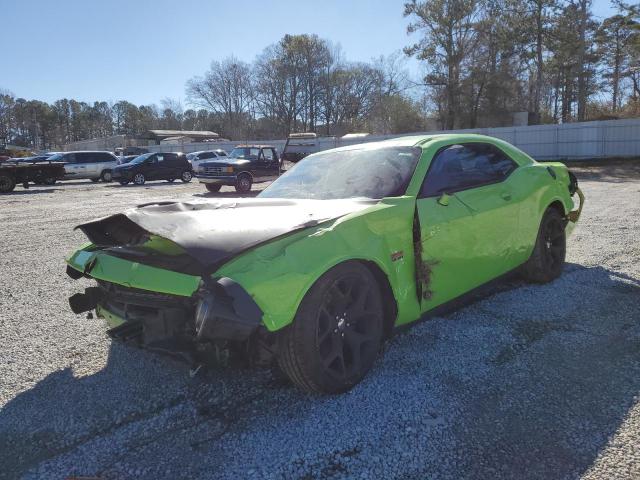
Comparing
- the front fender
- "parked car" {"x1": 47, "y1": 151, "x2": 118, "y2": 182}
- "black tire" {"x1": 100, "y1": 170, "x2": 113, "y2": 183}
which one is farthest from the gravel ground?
"black tire" {"x1": 100, "y1": 170, "x2": 113, "y2": 183}

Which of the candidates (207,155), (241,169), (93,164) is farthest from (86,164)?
(241,169)

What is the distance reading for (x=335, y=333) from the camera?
2.64m

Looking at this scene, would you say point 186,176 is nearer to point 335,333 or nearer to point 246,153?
point 246,153

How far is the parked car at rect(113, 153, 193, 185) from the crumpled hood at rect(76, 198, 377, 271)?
21.3 meters

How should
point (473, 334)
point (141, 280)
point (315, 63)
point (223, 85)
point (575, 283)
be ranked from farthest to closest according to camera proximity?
point (223, 85)
point (315, 63)
point (575, 283)
point (473, 334)
point (141, 280)

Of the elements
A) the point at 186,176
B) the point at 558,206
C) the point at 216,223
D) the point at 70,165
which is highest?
the point at 70,165

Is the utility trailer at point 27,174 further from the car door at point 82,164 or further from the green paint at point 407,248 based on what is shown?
the green paint at point 407,248

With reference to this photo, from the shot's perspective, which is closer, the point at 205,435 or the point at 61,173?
the point at 205,435

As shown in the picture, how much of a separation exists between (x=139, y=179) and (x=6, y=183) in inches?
220

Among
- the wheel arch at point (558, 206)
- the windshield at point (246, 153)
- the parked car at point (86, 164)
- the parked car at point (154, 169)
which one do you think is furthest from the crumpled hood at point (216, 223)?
the parked car at point (86, 164)

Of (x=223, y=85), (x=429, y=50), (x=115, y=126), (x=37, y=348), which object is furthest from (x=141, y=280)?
(x=115, y=126)

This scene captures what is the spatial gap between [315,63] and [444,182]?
65761 mm

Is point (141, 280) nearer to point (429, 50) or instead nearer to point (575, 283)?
point (575, 283)

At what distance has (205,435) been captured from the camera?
7.90 ft
